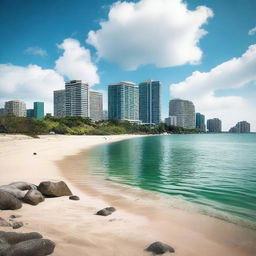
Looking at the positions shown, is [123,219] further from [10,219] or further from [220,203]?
[220,203]

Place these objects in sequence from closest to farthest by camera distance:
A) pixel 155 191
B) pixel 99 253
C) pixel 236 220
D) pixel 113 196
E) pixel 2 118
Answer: pixel 99 253 → pixel 236 220 → pixel 113 196 → pixel 155 191 → pixel 2 118

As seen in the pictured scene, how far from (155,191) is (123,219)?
6045 mm

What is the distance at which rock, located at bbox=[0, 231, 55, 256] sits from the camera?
17.4ft

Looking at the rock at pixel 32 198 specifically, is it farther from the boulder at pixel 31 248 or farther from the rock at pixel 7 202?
the boulder at pixel 31 248

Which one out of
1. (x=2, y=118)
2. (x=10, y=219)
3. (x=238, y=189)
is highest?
(x=2, y=118)

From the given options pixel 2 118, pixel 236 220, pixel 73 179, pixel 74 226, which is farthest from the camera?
pixel 2 118

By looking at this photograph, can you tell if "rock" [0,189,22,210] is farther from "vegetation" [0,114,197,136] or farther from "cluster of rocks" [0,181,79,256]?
"vegetation" [0,114,197,136]

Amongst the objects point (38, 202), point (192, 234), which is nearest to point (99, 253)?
point (192, 234)

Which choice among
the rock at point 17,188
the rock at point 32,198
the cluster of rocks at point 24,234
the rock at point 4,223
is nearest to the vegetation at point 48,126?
the rock at point 17,188

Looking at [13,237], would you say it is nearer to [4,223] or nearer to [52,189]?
[4,223]

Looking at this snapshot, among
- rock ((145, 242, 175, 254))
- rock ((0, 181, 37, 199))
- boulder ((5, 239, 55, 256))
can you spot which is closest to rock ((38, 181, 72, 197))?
rock ((0, 181, 37, 199))

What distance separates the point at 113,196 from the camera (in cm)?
1281

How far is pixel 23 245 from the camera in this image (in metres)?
5.45

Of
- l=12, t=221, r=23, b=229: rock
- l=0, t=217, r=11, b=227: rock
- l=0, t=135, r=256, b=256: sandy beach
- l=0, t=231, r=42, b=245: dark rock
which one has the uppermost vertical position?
l=0, t=231, r=42, b=245: dark rock
